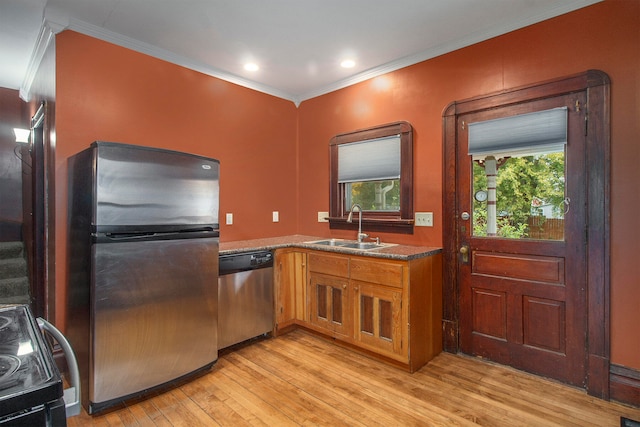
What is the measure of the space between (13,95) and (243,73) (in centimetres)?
276

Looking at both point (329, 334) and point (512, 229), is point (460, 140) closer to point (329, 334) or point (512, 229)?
point (512, 229)

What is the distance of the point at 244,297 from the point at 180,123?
169cm

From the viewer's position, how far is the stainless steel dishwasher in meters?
2.77

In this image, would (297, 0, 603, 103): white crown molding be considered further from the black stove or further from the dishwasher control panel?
the black stove

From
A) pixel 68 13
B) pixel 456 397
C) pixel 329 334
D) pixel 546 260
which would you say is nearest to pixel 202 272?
pixel 329 334

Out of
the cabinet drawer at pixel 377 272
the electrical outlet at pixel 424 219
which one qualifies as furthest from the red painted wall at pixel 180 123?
the electrical outlet at pixel 424 219

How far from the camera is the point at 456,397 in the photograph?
2.18 m

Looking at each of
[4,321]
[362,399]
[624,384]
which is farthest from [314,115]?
[624,384]

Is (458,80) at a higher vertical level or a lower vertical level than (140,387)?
higher

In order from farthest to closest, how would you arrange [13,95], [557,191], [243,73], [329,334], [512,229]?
[13,95] < [243,73] < [329,334] < [512,229] < [557,191]

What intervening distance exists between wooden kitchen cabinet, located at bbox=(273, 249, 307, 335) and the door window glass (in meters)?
1.61

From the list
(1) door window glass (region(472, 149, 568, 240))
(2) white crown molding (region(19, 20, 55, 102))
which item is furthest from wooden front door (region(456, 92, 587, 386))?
(2) white crown molding (region(19, 20, 55, 102))

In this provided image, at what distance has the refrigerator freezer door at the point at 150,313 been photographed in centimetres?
199

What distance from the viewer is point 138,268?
2.10 m
